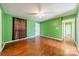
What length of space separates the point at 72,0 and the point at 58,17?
758 millimetres

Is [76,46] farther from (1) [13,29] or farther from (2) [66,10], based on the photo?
(1) [13,29]

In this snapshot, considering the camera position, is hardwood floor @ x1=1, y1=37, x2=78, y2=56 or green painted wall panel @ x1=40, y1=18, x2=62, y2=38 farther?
green painted wall panel @ x1=40, y1=18, x2=62, y2=38

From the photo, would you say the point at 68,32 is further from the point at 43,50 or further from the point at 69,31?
the point at 43,50

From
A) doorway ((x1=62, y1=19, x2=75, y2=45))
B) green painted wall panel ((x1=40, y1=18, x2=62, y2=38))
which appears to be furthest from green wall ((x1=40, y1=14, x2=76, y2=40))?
doorway ((x1=62, y1=19, x2=75, y2=45))

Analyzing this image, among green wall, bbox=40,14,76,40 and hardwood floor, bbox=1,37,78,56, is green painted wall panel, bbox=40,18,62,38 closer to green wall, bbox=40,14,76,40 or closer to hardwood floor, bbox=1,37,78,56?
green wall, bbox=40,14,76,40

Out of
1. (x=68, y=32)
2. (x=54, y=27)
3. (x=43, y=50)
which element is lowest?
(x=43, y=50)

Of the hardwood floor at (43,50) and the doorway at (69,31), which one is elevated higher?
the doorway at (69,31)

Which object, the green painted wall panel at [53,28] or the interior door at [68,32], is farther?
the green painted wall panel at [53,28]

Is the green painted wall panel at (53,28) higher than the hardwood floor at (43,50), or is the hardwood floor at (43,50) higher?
the green painted wall panel at (53,28)

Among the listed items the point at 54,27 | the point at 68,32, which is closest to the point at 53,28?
the point at 54,27

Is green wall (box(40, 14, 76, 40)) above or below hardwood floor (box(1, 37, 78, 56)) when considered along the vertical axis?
above

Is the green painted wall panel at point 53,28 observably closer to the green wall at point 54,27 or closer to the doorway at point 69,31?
the green wall at point 54,27

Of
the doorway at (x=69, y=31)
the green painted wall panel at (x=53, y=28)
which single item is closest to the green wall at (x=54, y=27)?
the green painted wall panel at (x=53, y=28)

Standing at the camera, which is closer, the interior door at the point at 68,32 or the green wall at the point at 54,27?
the interior door at the point at 68,32
